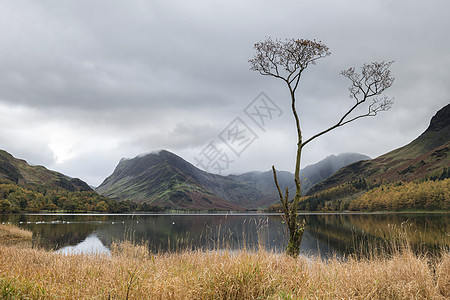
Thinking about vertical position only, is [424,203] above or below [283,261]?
below

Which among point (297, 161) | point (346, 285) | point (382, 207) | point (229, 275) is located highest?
point (297, 161)

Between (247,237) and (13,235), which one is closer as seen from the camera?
(13,235)

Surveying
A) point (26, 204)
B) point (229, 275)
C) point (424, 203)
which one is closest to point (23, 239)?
point (229, 275)

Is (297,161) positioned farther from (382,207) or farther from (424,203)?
(382,207)

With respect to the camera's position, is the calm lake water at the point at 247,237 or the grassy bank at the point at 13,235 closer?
the calm lake water at the point at 247,237

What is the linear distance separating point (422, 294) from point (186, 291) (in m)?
6.56

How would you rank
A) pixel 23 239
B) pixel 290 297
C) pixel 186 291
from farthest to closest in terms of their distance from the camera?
pixel 23 239
pixel 186 291
pixel 290 297

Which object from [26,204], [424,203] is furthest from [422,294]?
[424,203]

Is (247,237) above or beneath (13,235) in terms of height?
beneath

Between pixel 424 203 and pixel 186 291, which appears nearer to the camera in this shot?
pixel 186 291

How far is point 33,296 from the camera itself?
269 inches

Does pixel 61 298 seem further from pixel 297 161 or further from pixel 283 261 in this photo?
pixel 297 161

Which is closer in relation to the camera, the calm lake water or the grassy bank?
the calm lake water

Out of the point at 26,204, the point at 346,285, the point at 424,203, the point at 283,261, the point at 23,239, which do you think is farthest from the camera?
the point at 424,203
